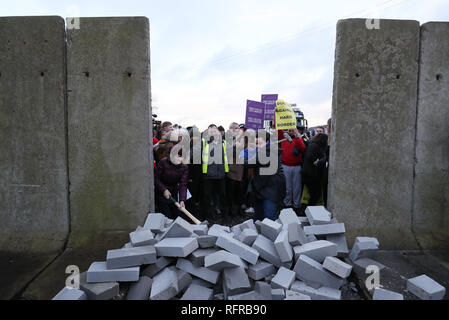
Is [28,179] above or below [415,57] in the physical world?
below

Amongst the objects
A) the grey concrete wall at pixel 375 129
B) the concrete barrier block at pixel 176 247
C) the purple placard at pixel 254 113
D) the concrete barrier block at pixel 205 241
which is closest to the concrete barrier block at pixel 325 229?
the grey concrete wall at pixel 375 129

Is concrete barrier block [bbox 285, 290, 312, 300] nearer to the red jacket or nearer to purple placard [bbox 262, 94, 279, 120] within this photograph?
the red jacket

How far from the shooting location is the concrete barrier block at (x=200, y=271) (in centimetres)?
329

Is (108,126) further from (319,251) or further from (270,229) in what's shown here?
(319,251)

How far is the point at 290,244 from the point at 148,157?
8.34 feet

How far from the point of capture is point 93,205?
4.57 meters

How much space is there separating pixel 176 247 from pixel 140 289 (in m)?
0.60

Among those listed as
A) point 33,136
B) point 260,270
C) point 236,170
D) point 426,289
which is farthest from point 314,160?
point 33,136

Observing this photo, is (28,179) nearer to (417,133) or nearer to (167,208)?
(167,208)

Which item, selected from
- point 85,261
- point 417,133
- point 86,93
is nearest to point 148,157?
point 86,93

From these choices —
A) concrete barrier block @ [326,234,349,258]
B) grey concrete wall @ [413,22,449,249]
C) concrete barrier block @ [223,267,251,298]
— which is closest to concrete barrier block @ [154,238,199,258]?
concrete barrier block @ [223,267,251,298]

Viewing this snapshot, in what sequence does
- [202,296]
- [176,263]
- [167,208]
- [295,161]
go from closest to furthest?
[202,296] → [176,263] → [167,208] → [295,161]

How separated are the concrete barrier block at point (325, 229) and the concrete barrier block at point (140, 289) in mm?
2152

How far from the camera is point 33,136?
4527mm
